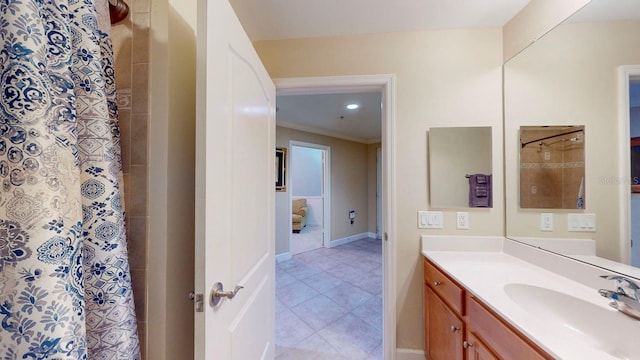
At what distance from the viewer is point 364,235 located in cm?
514

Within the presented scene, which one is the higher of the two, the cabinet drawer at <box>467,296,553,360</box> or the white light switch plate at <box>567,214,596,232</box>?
→ the white light switch plate at <box>567,214,596,232</box>

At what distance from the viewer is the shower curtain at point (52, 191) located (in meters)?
0.46

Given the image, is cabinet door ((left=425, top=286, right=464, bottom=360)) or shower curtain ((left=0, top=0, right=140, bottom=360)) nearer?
shower curtain ((left=0, top=0, right=140, bottom=360))

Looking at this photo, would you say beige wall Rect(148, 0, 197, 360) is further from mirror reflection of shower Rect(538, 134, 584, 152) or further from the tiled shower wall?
mirror reflection of shower Rect(538, 134, 584, 152)

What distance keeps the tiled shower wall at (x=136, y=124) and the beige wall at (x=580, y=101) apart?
6.20 ft

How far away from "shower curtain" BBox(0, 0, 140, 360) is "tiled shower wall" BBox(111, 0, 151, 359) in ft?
0.46

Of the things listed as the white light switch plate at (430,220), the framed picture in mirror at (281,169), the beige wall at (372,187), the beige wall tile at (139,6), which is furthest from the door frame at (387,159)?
the beige wall at (372,187)

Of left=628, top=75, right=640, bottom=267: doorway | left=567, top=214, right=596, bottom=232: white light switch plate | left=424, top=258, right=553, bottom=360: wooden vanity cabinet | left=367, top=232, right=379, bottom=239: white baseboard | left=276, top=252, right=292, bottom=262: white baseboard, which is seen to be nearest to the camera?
left=424, top=258, right=553, bottom=360: wooden vanity cabinet

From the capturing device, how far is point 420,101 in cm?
154

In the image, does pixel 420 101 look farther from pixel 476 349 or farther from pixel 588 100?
pixel 476 349

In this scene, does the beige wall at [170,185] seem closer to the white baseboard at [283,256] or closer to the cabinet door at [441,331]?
the cabinet door at [441,331]

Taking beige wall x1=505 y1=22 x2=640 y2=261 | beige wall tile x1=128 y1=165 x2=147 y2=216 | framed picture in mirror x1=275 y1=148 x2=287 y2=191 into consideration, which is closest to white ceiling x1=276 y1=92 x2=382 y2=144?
framed picture in mirror x1=275 y1=148 x2=287 y2=191

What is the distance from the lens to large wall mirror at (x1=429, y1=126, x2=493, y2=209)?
4.93ft

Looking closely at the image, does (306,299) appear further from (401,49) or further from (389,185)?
(401,49)
